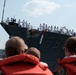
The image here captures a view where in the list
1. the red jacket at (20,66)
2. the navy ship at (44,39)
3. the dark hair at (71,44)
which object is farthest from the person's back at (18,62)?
the navy ship at (44,39)

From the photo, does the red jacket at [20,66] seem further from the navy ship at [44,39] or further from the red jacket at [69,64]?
the navy ship at [44,39]

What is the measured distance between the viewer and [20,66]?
2479mm

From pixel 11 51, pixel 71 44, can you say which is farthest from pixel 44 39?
pixel 11 51

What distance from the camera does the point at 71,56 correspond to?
2.83m

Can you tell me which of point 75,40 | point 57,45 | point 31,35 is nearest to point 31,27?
point 31,35

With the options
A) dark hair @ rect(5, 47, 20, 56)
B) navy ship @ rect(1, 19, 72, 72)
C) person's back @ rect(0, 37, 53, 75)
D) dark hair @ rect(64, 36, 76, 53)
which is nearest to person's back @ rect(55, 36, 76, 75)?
dark hair @ rect(64, 36, 76, 53)

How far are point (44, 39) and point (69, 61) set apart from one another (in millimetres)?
25261

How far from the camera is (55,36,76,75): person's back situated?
2.76m

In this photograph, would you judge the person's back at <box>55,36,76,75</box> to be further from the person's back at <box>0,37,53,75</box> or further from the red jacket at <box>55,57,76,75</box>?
the person's back at <box>0,37,53,75</box>

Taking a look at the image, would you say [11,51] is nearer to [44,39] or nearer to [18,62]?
[18,62]

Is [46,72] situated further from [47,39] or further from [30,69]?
[47,39]

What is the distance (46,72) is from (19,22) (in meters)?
24.7

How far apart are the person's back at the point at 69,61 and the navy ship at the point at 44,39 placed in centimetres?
2340

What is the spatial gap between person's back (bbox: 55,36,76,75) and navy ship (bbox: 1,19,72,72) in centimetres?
2340
